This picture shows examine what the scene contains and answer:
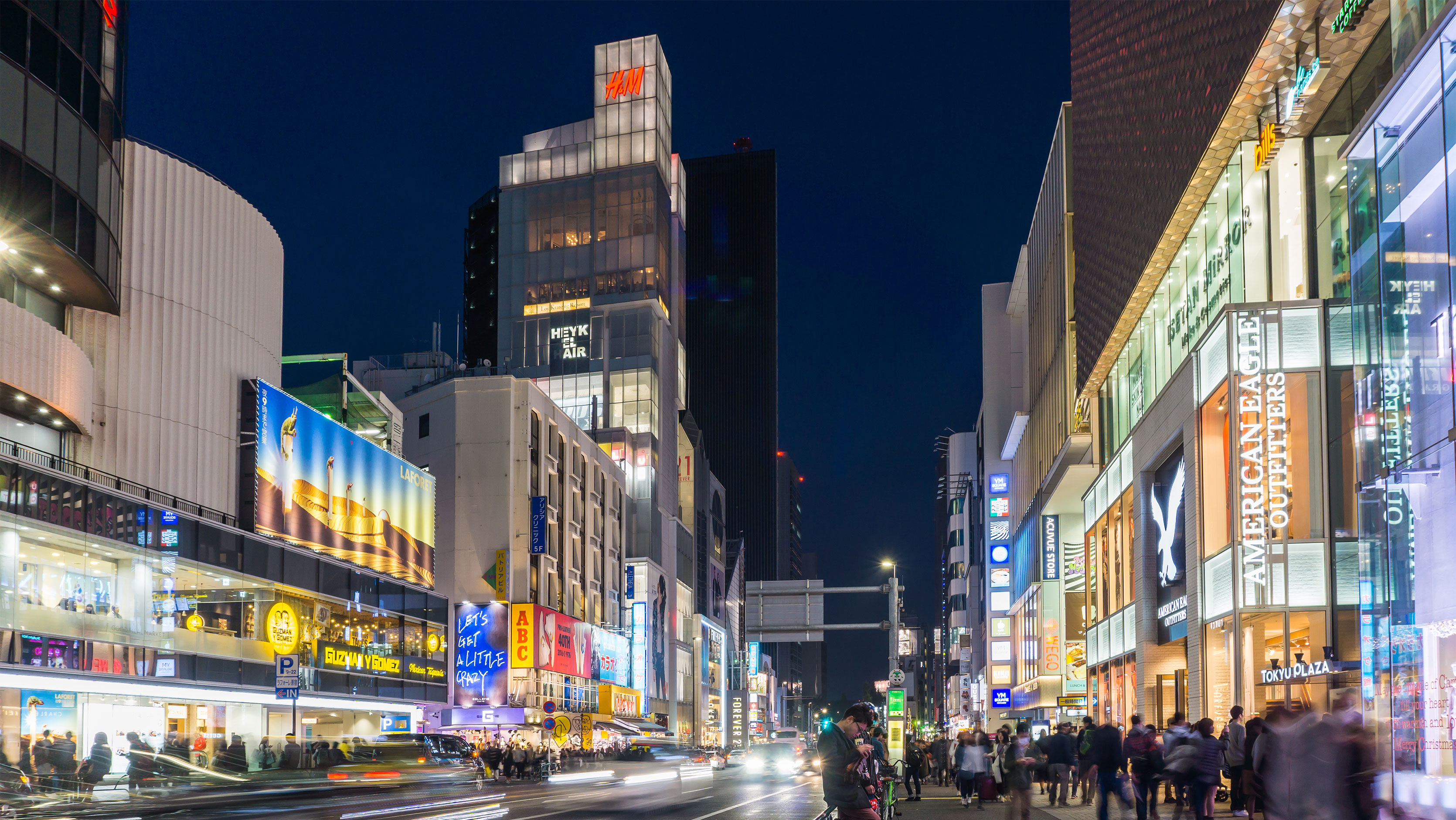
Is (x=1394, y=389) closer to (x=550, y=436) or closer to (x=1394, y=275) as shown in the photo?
(x=1394, y=275)

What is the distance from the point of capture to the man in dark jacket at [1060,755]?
2483cm

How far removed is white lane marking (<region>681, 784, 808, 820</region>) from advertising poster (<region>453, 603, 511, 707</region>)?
1214 inches

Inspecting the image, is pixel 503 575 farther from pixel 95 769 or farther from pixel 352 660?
pixel 95 769

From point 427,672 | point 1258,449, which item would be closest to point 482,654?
point 427,672

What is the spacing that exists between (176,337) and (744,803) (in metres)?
25.5

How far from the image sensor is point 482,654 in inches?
2810

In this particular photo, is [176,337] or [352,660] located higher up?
[176,337]

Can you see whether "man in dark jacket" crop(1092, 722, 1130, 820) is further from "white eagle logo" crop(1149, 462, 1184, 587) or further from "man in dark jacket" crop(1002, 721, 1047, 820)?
"white eagle logo" crop(1149, 462, 1184, 587)

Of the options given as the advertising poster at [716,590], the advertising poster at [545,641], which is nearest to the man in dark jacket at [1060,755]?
the advertising poster at [545,641]

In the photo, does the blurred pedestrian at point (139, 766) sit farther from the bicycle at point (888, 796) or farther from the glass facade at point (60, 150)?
the glass facade at point (60, 150)

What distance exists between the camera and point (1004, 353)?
8938 cm

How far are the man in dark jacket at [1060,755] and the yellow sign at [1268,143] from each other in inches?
469

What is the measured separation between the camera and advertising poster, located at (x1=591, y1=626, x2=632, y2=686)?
279 ft

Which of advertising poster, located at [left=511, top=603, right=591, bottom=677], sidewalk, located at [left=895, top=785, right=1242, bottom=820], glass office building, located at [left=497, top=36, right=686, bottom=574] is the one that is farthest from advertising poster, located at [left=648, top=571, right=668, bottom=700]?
sidewalk, located at [left=895, top=785, right=1242, bottom=820]
